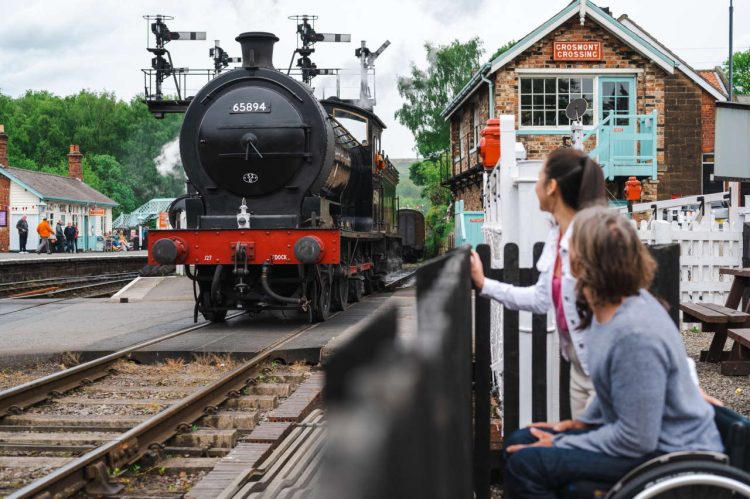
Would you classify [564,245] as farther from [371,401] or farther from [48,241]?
[48,241]

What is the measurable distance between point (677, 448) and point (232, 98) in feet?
29.6

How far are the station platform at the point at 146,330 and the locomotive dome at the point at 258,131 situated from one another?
1846 millimetres

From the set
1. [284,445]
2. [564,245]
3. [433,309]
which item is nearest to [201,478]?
[284,445]

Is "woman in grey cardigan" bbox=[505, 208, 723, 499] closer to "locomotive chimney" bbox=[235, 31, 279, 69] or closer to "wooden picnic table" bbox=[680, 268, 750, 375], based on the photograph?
"wooden picnic table" bbox=[680, 268, 750, 375]

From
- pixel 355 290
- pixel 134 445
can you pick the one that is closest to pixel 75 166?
pixel 355 290

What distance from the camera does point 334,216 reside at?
40.3ft

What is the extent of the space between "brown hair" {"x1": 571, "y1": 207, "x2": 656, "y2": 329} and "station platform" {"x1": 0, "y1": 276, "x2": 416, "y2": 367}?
3314 mm

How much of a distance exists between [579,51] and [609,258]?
21190 millimetres

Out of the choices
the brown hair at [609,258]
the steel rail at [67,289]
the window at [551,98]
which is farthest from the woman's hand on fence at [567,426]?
the window at [551,98]

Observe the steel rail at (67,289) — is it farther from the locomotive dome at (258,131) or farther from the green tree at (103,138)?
the green tree at (103,138)

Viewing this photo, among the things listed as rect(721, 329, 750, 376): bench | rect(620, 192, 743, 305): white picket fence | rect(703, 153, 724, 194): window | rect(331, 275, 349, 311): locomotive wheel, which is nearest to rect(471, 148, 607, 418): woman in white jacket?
rect(721, 329, 750, 376): bench

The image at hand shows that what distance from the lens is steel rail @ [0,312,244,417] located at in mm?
6148

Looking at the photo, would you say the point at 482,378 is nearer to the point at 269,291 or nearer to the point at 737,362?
the point at 737,362

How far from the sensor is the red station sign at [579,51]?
73.2ft
